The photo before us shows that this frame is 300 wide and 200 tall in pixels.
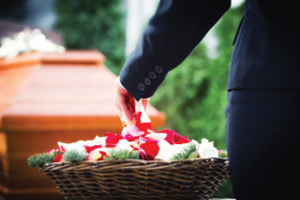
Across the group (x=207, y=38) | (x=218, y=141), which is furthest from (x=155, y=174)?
(x=207, y=38)

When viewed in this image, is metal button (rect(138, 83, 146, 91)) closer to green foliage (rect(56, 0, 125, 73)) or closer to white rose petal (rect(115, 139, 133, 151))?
white rose petal (rect(115, 139, 133, 151))

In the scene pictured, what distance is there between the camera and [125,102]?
0.94 m

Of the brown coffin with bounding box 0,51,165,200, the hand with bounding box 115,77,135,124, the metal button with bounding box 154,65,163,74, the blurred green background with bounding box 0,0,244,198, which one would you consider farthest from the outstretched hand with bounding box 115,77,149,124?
the blurred green background with bounding box 0,0,244,198

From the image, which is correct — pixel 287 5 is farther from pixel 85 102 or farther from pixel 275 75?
pixel 85 102

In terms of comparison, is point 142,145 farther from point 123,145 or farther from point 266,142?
point 266,142

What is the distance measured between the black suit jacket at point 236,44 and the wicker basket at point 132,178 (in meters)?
0.16

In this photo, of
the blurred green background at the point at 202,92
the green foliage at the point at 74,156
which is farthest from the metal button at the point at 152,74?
the blurred green background at the point at 202,92

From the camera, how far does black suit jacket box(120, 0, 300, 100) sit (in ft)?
2.37

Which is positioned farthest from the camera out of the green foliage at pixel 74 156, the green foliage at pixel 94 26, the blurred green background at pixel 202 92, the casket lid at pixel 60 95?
the green foliage at pixel 94 26

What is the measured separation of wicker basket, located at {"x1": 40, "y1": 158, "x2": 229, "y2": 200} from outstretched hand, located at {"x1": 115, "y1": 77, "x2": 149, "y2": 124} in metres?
0.17

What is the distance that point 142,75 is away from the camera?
0.85 m

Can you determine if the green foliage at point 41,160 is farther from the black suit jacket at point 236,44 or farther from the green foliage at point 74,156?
the black suit jacket at point 236,44

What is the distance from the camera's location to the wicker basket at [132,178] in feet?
2.63

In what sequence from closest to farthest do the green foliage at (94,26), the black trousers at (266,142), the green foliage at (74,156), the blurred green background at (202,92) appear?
the black trousers at (266,142), the green foliage at (74,156), the blurred green background at (202,92), the green foliage at (94,26)
